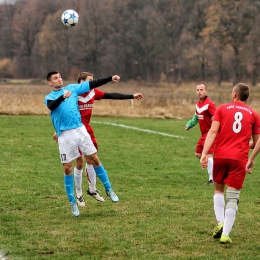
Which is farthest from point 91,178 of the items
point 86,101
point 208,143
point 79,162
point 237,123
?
point 237,123

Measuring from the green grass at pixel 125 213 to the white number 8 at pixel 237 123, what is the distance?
1.36 metres

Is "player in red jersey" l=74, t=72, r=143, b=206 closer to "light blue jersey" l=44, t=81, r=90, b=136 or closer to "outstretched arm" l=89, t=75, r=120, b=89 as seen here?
"outstretched arm" l=89, t=75, r=120, b=89

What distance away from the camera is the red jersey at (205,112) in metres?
12.1

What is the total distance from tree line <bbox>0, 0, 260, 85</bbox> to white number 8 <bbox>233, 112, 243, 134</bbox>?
66.2 meters

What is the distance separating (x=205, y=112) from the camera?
12148 millimetres

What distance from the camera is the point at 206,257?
6.34 metres

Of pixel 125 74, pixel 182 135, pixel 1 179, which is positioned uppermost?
pixel 1 179

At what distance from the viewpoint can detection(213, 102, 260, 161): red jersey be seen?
6.95m

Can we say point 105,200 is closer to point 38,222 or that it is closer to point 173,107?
point 38,222

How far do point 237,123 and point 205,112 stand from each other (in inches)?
205

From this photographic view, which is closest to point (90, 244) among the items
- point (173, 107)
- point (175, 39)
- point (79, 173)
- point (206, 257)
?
point (206, 257)

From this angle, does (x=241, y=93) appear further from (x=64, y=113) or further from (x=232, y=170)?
(x=64, y=113)

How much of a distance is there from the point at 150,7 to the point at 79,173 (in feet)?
265

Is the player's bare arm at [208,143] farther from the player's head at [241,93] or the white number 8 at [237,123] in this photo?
the player's head at [241,93]
